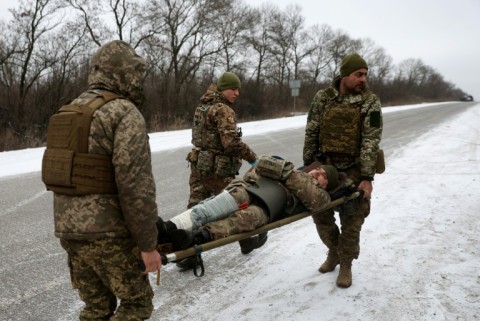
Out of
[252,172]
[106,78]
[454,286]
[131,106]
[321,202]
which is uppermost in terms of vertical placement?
[106,78]

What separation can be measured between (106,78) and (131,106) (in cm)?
23

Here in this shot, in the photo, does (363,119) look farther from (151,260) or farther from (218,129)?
(151,260)

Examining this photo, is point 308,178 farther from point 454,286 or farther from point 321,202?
point 454,286

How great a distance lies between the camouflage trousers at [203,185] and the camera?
13.3 ft

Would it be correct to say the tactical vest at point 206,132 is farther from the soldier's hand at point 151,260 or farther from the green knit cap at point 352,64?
the soldier's hand at point 151,260

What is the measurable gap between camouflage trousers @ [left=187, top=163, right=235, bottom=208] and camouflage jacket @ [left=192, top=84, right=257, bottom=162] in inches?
10.4

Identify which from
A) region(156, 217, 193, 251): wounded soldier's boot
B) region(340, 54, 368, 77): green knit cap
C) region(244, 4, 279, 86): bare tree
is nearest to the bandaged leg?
region(156, 217, 193, 251): wounded soldier's boot

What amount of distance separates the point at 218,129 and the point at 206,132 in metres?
0.20

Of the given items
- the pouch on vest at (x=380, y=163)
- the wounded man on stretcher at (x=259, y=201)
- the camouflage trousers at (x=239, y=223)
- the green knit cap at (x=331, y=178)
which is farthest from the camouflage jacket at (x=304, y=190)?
the pouch on vest at (x=380, y=163)

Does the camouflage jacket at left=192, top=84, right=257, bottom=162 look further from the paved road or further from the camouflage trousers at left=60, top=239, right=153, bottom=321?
the camouflage trousers at left=60, top=239, right=153, bottom=321

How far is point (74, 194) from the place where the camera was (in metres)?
1.97

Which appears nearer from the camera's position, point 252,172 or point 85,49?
point 252,172

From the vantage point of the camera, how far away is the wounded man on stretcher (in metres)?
2.62

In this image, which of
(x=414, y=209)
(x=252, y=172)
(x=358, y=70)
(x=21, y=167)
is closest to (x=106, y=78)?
(x=252, y=172)
